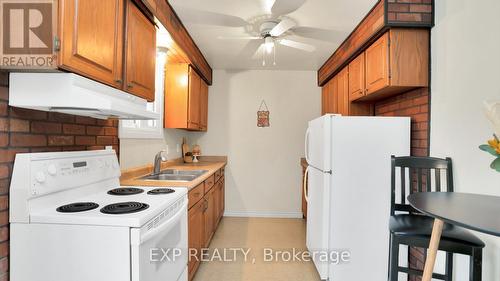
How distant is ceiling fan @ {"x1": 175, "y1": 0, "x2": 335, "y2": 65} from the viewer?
2.05 m

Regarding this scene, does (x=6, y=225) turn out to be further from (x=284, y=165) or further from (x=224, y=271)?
(x=284, y=165)

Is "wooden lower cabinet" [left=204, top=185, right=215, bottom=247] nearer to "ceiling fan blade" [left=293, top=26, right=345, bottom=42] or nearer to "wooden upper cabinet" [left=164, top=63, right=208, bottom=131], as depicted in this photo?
"wooden upper cabinet" [left=164, top=63, right=208, bottom=131]

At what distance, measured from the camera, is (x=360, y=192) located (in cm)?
217

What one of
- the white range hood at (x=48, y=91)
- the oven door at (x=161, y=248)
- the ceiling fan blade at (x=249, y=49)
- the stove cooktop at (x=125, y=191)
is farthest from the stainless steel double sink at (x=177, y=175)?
the ceiling fan blade at (x=249, y=49)

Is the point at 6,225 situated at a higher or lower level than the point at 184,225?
higher

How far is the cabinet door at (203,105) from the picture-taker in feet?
12.3

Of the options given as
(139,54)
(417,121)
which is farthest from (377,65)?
(139,54)

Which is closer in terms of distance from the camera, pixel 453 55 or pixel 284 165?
pixel 453 55

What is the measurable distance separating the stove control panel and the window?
42cm

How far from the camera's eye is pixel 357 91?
2785 millimetres

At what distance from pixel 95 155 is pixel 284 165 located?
3.04m

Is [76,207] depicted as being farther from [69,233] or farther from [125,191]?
[125,191]

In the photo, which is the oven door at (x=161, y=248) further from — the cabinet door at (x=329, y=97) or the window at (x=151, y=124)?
the cabinet door at (x=329, y=97)

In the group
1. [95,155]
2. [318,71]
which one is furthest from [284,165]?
[95,155]
